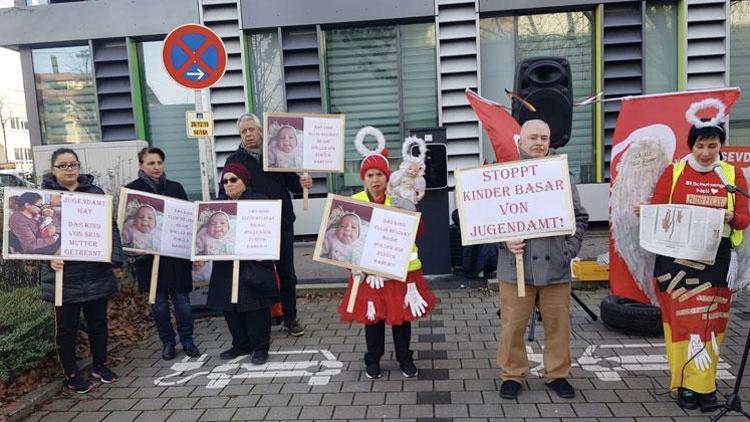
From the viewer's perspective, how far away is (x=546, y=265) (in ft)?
12.1

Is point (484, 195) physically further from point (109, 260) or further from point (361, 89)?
point (361, 89)

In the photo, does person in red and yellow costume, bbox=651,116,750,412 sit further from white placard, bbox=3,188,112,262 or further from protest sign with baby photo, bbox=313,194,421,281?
white placard, bbox=3,188,112,262

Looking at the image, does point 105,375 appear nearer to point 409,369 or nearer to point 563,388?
point 409,369

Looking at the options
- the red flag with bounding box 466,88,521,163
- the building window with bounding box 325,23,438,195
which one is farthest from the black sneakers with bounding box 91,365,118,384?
the building window with bounding box 325,23,438,195

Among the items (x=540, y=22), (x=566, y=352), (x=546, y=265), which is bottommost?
(x=566, y=352)

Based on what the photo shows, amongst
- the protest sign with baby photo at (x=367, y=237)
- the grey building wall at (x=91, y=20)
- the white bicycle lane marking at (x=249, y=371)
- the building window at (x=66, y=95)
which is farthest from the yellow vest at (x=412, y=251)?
the building window at (x=66, y=95)

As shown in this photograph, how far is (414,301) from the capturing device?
161 inches

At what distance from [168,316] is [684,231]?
425 cm

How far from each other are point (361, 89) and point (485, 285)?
465 centimetres

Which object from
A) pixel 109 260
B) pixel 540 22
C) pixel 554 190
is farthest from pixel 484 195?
pixel 540 22

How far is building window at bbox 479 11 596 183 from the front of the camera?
9.45 m

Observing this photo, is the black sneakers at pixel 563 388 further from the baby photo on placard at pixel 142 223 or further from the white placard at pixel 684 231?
the baby photo on placard at pixel 142 223

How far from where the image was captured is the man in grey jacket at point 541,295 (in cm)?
372

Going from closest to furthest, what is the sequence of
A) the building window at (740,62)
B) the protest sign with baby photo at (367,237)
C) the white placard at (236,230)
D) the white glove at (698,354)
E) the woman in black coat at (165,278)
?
the white glove at (698,354), the protest sign with baby photo at (367,237), the white placard at (236,230), the woman in black coat at (165,278), the building window at (740,62)
